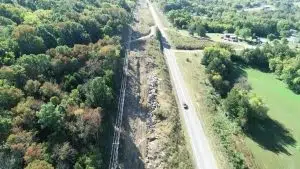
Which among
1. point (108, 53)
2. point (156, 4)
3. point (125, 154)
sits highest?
point (108, 53)

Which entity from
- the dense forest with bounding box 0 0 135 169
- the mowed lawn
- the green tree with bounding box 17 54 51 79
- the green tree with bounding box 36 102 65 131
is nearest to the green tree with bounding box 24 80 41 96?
the dense forest with bounding box 0 0 135 169

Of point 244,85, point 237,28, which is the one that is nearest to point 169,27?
point 237,28

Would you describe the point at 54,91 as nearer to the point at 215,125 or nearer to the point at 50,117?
the point at 50,117

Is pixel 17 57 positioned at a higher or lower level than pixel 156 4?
higher

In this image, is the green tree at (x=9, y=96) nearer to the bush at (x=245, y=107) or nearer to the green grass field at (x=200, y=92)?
the green grass field at (x=200, y=92)

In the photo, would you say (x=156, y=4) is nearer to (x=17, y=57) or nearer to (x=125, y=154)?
(x=17, y=57)
